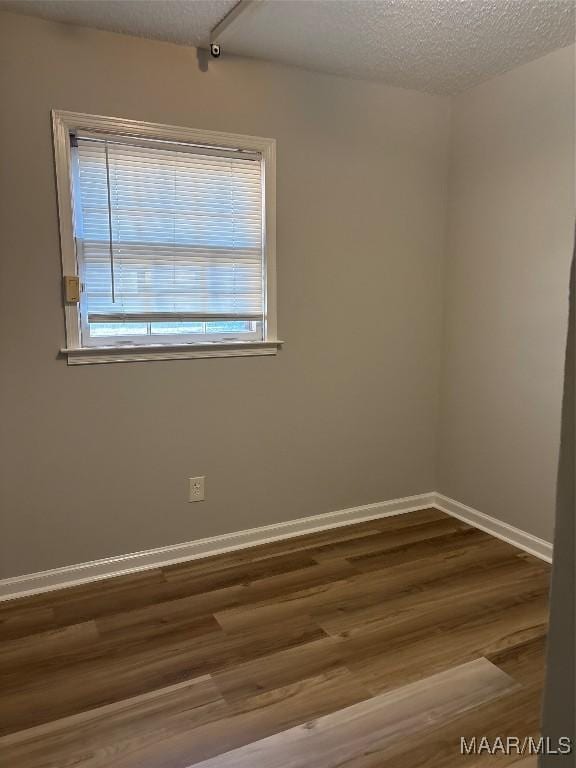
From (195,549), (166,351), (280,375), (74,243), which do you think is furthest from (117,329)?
(195,549)

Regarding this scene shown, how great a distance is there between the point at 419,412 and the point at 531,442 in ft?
2.33

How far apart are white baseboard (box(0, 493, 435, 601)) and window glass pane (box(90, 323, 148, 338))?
42.4 inches

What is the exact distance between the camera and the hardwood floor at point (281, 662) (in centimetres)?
162

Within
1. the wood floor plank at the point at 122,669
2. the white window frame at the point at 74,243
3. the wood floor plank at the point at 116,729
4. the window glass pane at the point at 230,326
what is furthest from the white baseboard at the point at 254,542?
the window glass pane at the point at 230,326

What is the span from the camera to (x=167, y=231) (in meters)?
2.56

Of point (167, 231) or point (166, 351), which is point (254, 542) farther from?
point (167, 231)

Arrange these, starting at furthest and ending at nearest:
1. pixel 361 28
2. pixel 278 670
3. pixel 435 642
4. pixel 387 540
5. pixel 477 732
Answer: pixel 387 540, pixel 361 28, pixel 435 642, pixel 278 670, pixel 477 732

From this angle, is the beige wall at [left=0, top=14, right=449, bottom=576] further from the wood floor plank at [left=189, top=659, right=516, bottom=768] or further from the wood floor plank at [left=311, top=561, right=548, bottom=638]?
the wood floor plank at [left=189, top=659, right=516, bottom=768]

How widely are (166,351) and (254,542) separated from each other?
1144mm

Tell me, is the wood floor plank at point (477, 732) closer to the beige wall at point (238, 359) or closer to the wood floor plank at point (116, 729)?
the wood floor plank at point (116, 729)

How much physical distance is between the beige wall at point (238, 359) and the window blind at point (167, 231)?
0.44 feet

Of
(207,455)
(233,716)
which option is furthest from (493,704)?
(207,455)

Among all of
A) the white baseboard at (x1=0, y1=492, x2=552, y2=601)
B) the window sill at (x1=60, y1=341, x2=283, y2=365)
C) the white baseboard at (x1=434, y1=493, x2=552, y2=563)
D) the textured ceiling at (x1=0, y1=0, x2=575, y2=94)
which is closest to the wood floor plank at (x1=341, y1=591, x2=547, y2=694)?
the white baseboard at (x1=434, y1=493, x2=552, y2=563)

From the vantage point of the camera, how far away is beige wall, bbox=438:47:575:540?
8.56ft
